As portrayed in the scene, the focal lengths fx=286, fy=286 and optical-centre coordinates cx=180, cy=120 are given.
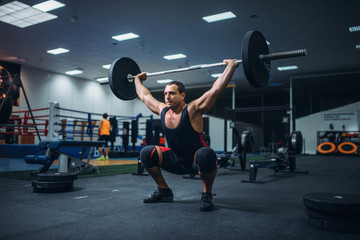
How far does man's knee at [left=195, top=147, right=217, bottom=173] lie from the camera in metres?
1.91

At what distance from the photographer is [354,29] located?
6695 millimetres

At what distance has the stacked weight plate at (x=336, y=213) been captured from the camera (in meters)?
1.42

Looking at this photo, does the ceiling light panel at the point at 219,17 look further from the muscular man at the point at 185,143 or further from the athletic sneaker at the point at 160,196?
the athletic sneaker at the point at 160,196

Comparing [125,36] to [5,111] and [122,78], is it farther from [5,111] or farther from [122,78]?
[122,78]

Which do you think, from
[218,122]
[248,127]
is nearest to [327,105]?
[248,127]

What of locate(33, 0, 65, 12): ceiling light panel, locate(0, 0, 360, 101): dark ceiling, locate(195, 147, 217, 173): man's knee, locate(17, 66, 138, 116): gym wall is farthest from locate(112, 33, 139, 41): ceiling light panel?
locate(195, 147, 217, 173): man's knee

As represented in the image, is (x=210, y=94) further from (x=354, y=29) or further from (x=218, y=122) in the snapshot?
(x=218, y=122)

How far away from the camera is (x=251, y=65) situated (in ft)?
6.37

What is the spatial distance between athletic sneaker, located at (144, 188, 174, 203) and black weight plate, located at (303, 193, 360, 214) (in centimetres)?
102

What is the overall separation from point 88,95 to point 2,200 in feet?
35.0

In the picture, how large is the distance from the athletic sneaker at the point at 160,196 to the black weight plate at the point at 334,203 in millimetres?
1017

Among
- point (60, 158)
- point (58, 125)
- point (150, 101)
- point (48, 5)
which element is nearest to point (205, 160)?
point (150, 101)

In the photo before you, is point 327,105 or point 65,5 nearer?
point 65,5

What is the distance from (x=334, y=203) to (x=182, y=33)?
6.36 metres
